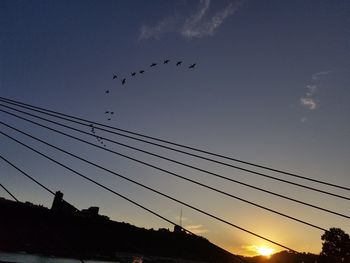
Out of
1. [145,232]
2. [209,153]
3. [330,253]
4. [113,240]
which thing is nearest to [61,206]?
Result: [113,240]

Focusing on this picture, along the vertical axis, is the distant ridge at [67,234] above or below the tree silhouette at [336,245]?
below

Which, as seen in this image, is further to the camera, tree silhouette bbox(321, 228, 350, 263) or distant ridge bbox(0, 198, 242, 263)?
tree silhouette bbox(321, 228, 350, 263)

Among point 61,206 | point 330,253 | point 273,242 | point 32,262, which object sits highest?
point 330,253

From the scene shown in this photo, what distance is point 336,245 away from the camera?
55625mm

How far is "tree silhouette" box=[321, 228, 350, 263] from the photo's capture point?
53469 millimetres

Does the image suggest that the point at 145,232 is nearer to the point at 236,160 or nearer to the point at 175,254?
the point at 175,254

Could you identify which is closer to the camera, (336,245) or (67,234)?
(67,234)

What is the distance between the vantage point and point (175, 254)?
25.5 m

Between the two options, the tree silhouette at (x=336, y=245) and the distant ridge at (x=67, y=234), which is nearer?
the distant ridge at (x=67, y=234)

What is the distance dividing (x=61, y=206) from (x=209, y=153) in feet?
55.1

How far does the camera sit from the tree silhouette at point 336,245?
175 feet

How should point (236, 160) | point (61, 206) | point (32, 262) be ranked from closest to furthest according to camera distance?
point (236, 160), point (32, 262), point (61, 206)

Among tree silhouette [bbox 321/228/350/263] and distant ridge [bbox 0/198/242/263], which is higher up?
tree silhouette [bbox 321/228/350/263]

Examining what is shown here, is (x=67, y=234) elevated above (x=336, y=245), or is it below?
below
